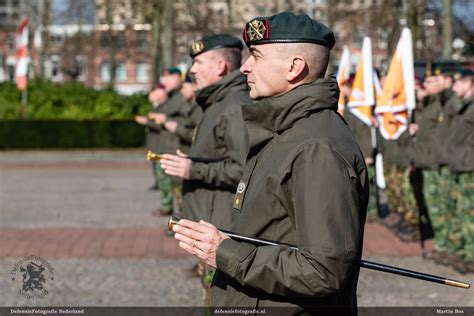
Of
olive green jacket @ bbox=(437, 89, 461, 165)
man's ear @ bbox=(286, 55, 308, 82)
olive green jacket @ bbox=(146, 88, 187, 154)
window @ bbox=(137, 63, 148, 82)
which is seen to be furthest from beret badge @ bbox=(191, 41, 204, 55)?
window @ bbox=(137, 63, 148, 82)

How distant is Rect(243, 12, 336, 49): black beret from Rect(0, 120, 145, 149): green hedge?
79.7 ft

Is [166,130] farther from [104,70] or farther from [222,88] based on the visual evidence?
[104,70]

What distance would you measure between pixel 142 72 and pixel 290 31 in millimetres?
97302

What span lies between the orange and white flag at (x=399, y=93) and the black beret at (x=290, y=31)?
6857mm

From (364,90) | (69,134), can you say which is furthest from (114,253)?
(69,134)

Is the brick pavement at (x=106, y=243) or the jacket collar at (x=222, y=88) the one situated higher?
the jacket collar at (x=222, y=88)

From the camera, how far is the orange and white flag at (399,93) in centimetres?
1005

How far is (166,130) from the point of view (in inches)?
508

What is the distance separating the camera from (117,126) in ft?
90.2

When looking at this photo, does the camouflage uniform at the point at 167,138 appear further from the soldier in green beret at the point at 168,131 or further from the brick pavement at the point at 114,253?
the brick pavement at the point at 114,253

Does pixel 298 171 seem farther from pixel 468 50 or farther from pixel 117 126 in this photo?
pixel 468 50

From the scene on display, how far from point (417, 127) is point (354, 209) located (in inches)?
301

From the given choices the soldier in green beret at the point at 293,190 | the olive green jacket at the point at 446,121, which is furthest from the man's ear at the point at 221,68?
the olive green jacket at the point at 446,121

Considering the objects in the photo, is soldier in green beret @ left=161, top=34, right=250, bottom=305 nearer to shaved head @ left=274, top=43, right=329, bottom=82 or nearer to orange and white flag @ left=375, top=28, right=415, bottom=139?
shaved head @ left=274, top=43, right=329, bottom=82
